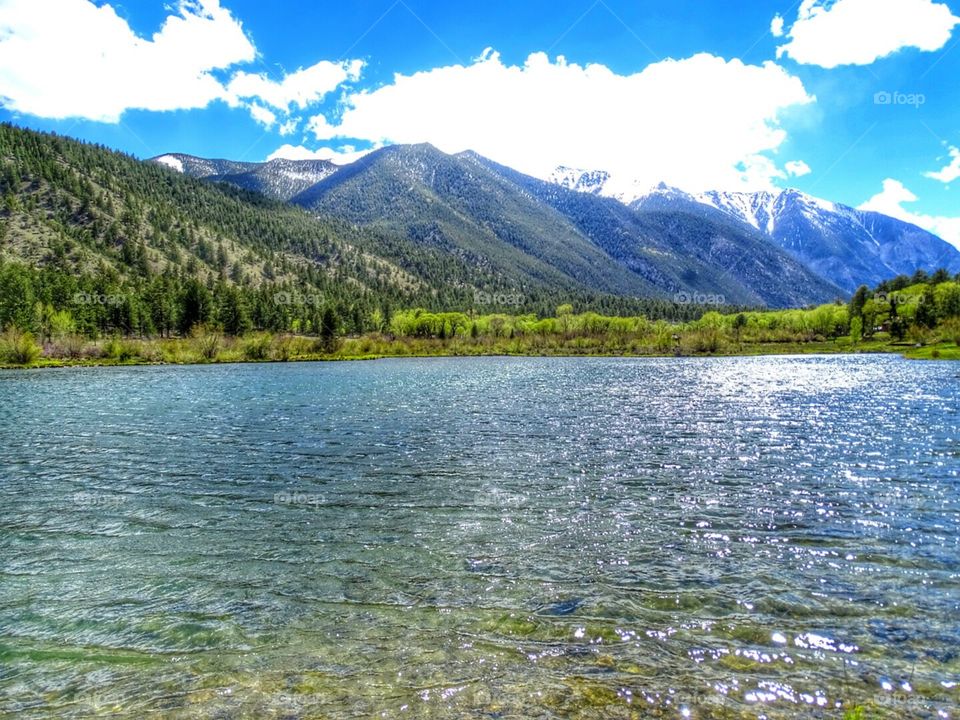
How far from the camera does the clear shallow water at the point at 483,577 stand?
9570 mm

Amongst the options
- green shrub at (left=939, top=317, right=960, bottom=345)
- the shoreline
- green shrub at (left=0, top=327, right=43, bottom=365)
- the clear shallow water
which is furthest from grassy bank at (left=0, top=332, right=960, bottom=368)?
the clear shallow water

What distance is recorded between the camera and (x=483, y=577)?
1451 cm

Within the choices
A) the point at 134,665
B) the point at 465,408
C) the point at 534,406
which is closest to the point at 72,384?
the point at 465,408

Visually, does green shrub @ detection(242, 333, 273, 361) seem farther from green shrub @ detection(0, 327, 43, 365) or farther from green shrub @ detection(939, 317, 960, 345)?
green shrub @ detection(939, 317, 960, 345)

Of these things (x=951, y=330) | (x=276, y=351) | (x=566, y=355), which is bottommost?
(x=566, y=355)

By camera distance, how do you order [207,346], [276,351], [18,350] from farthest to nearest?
[276,351] < [207,346] < [18,350]

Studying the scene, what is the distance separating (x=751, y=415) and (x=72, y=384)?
8981 cm

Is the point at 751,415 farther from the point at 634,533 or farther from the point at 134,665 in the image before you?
the point at 134,665

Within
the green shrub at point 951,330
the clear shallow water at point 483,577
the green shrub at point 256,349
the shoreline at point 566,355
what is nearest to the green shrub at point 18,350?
the shoreline at point 566,355

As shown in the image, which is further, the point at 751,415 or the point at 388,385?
the point at 388,385

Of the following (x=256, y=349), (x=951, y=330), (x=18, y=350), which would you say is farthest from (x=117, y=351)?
(x=951, y=330)

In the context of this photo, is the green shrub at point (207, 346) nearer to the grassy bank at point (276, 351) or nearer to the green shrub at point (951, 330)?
the grassy bank at point (276, 351)

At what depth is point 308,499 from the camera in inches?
878

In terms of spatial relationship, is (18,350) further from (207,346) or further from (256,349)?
(256,349)
